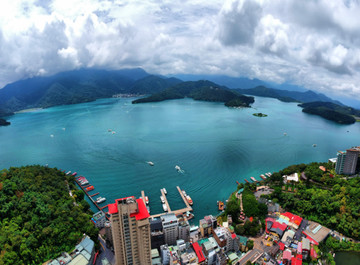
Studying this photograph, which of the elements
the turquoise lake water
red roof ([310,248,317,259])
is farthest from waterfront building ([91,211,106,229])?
red roof ([310,248,317,259])

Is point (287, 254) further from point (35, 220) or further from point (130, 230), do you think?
point (35, 220)

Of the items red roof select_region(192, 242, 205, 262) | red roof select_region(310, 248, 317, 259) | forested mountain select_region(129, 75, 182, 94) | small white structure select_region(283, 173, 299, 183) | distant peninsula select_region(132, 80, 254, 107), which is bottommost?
red roof select_region(192, 242, 205, 262)

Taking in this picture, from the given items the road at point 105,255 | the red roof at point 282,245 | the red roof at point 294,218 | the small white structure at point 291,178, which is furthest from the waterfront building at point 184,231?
the small white structure at point 291,178

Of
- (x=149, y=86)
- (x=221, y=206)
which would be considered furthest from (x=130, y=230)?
(x=149, y=86)

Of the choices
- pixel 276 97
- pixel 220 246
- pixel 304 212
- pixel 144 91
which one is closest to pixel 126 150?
pixel 220 246

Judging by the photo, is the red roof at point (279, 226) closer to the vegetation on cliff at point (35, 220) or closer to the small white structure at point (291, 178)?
the small white structure at point (291, 178)

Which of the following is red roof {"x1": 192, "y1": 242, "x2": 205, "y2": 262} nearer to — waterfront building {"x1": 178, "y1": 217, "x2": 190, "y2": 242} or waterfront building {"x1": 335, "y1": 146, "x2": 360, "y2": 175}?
waterfront building {"x1": 178, "y1": 217, "x2": 190, "y2": 242}
